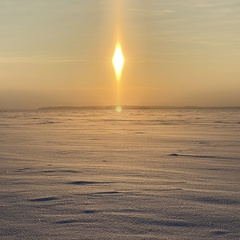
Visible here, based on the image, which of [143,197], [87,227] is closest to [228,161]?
[143,197]

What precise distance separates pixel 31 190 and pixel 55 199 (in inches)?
17.1

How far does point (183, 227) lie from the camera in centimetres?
268

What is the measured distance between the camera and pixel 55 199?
3.46 m

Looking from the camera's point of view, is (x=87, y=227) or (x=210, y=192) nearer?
(x=87, y=227)

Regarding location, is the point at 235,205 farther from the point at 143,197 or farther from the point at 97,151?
the point at 97,151

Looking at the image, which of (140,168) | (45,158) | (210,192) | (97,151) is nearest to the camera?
(210,192)

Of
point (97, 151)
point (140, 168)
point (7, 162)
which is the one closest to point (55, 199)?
point (140, 168)

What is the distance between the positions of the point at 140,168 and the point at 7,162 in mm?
1825

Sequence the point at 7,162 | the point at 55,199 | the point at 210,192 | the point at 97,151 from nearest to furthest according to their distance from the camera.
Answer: the point at 55,199, the point at 210,192, the point at 7,162, the point at 97,151

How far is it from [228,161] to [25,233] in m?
3.91

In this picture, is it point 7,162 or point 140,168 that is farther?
point 7,162

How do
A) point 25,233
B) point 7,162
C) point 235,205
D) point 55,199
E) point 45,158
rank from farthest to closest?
point 45,158, point 7,162, point 55,199, point 235,205, point 25,233

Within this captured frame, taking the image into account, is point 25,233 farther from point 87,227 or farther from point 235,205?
point 235,205

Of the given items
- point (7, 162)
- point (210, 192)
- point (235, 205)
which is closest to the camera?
point (235, 205)
